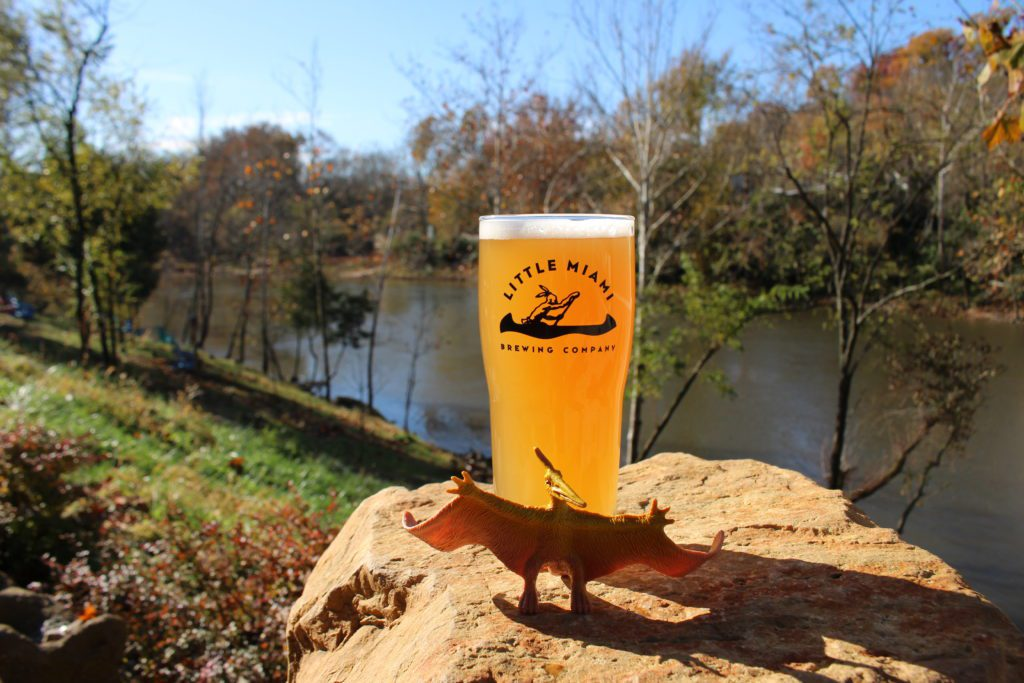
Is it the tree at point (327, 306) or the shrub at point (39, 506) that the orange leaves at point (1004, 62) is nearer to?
the shrub at point (39, 506)

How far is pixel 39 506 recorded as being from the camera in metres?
5.27

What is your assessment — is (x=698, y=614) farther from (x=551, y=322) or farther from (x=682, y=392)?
(x=682, y=392)

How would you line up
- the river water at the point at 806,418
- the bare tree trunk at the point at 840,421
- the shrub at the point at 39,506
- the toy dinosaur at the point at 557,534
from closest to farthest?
the toy dinosaur at the point at 557,534, the shrub at the point at 39,506, the bare tree trunk at the point at 840,421, the river water at the point at 806,418

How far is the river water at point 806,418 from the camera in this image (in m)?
10.2

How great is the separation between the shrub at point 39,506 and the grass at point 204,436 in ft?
1.21

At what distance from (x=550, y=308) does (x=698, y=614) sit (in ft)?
2.13

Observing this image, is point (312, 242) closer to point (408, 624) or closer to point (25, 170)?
point (25, 170)

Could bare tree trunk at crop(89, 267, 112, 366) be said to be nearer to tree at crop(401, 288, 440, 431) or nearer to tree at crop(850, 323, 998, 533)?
tree at crop(401, 288, 440, 431)

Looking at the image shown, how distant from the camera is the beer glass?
60.0 inches

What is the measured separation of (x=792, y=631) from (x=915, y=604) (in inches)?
10.4

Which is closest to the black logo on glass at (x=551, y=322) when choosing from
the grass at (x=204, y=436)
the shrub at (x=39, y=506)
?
the shrub at (x=39, y=506)

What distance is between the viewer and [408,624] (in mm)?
1501

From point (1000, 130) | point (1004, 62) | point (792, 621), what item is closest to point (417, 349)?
point (1000, 130)

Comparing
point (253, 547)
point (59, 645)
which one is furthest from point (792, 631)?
point (253, 547)
